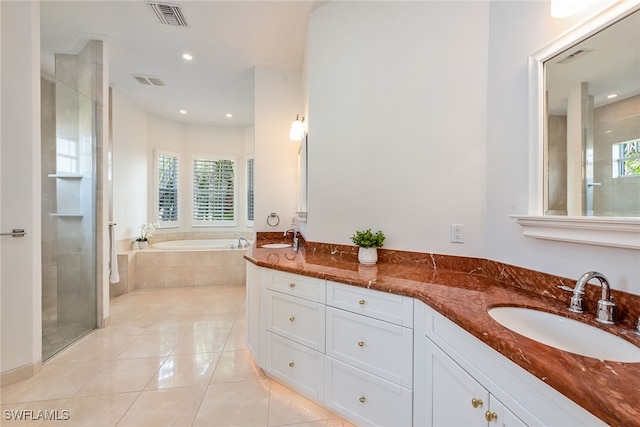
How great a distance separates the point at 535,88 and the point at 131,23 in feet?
11.1

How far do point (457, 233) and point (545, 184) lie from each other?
1.83 feet

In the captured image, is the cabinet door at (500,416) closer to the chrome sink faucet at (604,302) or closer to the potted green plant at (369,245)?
the chrome sink faucet at (604,302)

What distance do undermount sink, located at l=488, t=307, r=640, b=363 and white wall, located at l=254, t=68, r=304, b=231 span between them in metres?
2.59

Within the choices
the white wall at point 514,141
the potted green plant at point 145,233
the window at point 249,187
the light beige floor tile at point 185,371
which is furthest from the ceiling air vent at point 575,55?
the potted green plant at point 145,233

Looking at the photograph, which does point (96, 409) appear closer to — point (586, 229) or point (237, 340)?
point (237, 340)

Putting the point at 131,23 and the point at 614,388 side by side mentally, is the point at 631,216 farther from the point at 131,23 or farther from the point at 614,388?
the point at 131,23

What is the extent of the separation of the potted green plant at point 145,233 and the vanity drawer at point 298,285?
3.53 m

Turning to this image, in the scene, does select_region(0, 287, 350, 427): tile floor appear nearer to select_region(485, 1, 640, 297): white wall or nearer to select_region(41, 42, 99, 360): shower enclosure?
select_region(41, 42, 99, 360): shower enclosure

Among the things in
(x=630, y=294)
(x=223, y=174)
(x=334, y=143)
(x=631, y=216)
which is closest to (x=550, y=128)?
(x=631, y=216)

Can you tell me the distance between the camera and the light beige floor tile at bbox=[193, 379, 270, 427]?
1582 mm

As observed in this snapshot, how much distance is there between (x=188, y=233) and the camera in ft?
17.7

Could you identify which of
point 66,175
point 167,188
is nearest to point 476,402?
point 66,175

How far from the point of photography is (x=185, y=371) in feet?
6.77

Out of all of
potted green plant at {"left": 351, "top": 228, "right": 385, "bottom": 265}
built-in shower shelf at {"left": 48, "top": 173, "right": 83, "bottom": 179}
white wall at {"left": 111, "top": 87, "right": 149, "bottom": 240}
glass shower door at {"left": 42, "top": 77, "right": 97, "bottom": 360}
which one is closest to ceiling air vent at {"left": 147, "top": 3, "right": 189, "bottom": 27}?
glass shower door at {"left": 42, "top": 77, "right": 97, "bottom": 360}
